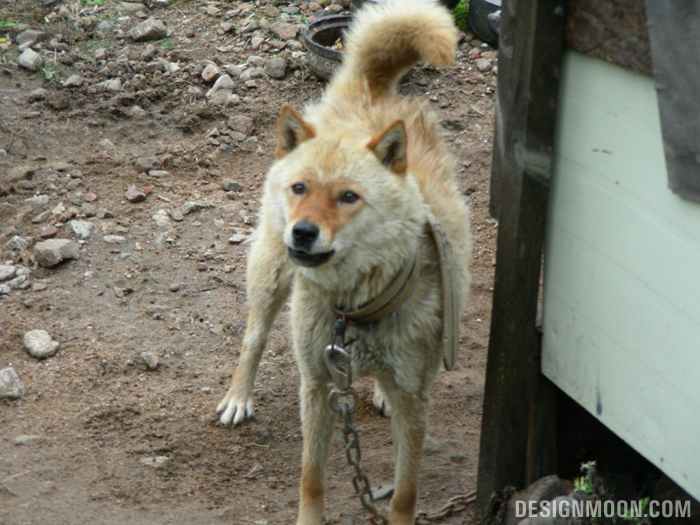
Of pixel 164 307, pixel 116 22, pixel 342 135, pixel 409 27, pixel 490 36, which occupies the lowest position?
pixel 164 307

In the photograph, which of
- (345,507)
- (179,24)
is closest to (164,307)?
(345,507)

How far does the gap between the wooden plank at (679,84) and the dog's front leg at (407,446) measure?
131 cm

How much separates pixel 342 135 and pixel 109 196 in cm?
267

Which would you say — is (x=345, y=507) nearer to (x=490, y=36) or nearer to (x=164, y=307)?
(x=164, y=307)

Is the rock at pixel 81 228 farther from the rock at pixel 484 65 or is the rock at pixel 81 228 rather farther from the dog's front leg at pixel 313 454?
the rock at pixel 484 65

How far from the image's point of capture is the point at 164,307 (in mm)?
4266

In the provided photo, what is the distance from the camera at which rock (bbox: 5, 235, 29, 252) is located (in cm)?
450

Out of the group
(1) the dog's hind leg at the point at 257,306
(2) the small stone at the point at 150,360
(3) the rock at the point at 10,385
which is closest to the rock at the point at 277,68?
(1) the dog's hind leg at the point at 257,306

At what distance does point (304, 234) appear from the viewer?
2471 millimetres

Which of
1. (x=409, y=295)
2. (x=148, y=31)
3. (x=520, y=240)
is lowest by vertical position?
(x=148, y=31)

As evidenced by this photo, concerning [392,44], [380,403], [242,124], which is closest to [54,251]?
[242,124]

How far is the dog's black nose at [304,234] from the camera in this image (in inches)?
97.0

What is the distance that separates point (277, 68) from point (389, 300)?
4.00m

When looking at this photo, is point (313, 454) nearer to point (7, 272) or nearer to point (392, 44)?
point (392, 44)
